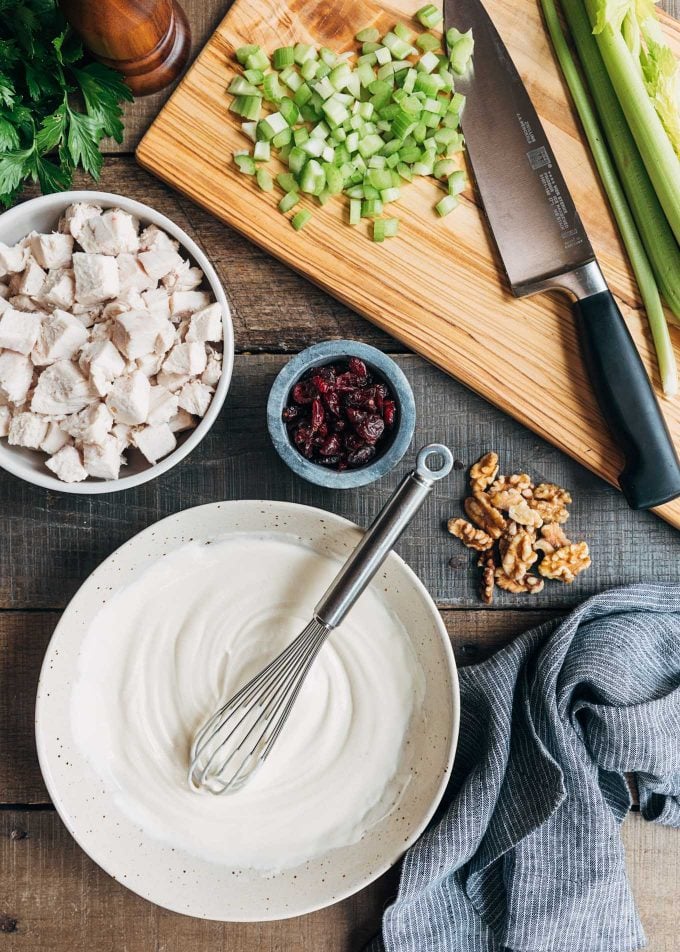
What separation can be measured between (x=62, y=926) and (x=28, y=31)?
1351mm

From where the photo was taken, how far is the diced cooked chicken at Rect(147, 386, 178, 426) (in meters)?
1.06

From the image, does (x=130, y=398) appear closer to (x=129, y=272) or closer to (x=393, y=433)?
(x=129, y=272)

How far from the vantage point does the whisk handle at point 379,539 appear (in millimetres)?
985

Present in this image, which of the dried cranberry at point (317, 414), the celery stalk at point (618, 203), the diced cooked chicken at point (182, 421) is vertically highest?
the celery stalk at point (618, 203)

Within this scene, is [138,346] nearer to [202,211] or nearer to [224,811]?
[202,211]

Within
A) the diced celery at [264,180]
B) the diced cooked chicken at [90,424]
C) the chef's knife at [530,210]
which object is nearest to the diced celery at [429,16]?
the chef's knife at [530,210]

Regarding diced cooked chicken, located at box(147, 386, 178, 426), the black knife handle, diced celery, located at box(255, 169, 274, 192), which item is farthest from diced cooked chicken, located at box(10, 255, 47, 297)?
the black knife handle

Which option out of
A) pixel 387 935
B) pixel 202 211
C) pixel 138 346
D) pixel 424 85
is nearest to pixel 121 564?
pixel 138 346

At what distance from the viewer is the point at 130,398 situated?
102 centimetres

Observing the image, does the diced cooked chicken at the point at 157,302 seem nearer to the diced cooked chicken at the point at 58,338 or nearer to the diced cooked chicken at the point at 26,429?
the diced cooked chicken at the point at 58,338

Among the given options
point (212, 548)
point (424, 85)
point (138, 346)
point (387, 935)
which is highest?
point (424, 85)

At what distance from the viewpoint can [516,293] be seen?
1139mm

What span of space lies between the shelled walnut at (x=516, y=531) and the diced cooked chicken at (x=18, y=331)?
680mm

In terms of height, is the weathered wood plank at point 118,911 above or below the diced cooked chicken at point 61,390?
below
